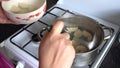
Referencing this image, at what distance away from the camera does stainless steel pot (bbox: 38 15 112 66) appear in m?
0.58

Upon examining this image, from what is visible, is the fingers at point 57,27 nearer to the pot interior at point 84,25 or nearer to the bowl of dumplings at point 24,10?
the bowl of dumplings at point 24,10

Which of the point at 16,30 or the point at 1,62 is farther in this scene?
the point at 16,30

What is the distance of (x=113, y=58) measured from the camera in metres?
0.66

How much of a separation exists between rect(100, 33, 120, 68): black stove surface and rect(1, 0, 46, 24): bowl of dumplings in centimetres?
26

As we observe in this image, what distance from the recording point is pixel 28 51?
2.21ft

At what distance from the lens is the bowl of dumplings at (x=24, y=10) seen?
0.54 meters

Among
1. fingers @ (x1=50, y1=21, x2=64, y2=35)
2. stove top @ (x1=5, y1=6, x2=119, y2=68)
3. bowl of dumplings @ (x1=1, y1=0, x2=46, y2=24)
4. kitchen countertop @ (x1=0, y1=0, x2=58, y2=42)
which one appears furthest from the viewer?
kitchen countertop @ (x1=0, y1=0, x2=58, y2=42)

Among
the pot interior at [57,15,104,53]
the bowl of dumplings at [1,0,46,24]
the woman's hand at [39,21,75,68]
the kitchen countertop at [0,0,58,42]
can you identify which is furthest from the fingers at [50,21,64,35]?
the kitchen countertop at [0,0,58,42]

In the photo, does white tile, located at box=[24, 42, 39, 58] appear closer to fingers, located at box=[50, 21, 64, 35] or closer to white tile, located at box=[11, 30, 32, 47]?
white tile, located at box=[11, 30, 32, 47]

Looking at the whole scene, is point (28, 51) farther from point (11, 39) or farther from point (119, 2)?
point (119, 2)

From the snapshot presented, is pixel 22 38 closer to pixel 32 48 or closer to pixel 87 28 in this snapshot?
pixel 32 48

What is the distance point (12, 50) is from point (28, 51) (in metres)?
0.06

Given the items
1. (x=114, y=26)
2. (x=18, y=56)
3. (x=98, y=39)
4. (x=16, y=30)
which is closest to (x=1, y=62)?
(x=18, y=56)

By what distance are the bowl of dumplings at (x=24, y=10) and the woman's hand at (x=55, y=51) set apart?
0.14 metres
